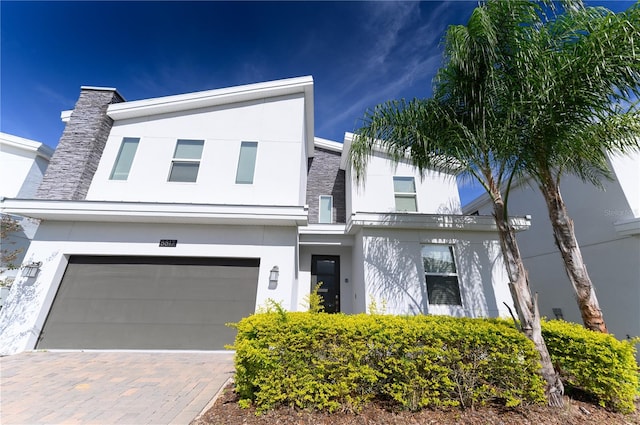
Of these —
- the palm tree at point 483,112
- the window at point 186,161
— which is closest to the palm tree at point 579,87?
the palm tree at point 483,112

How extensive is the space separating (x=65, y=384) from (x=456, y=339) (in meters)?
6.34

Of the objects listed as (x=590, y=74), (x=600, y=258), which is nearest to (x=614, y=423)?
(x=590, y=74)

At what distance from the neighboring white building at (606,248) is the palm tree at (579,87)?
320 centimetres

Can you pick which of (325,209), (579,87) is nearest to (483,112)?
(579,87)

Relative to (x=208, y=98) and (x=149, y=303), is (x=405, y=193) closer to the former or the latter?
(x=208, y=98)

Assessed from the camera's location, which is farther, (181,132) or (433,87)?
(181,132)

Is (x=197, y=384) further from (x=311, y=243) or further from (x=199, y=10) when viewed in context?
(x=199, y=10)

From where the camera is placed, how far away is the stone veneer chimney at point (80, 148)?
6465 millimetres

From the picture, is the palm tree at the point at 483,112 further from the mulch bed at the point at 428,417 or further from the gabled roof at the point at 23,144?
the gabled roof at the point at 23,144

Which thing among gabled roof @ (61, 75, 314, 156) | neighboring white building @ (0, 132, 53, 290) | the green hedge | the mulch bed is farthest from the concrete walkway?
gabled roof @ (61, 75, 314, 156)

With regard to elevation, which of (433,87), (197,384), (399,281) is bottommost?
(197,384)

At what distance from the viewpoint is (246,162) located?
7.20m

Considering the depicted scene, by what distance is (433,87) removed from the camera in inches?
198

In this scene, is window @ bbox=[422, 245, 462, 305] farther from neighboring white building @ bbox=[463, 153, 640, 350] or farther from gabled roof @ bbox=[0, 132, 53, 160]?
gabled roof @ bbox=[0, 132, 53, 160]
